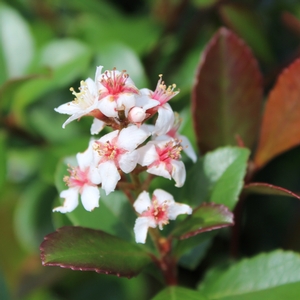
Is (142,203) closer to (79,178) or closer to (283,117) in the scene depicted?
(79,178)

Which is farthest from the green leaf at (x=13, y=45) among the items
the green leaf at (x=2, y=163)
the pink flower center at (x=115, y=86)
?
the pink flower center at (x=115, y=86)

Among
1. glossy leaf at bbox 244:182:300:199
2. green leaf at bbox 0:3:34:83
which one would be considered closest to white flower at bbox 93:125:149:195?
glossy leaf at bbox 244:182:300:199

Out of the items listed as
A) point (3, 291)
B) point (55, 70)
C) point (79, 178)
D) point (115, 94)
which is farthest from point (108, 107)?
point (3, 291)

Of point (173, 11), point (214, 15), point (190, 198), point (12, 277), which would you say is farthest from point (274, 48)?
point (12, 277)

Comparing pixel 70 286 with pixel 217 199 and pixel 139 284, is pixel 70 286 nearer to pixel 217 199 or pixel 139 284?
Answer: pixel 139 284

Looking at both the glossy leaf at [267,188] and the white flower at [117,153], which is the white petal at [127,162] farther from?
the glossy leaf at [267,188]
